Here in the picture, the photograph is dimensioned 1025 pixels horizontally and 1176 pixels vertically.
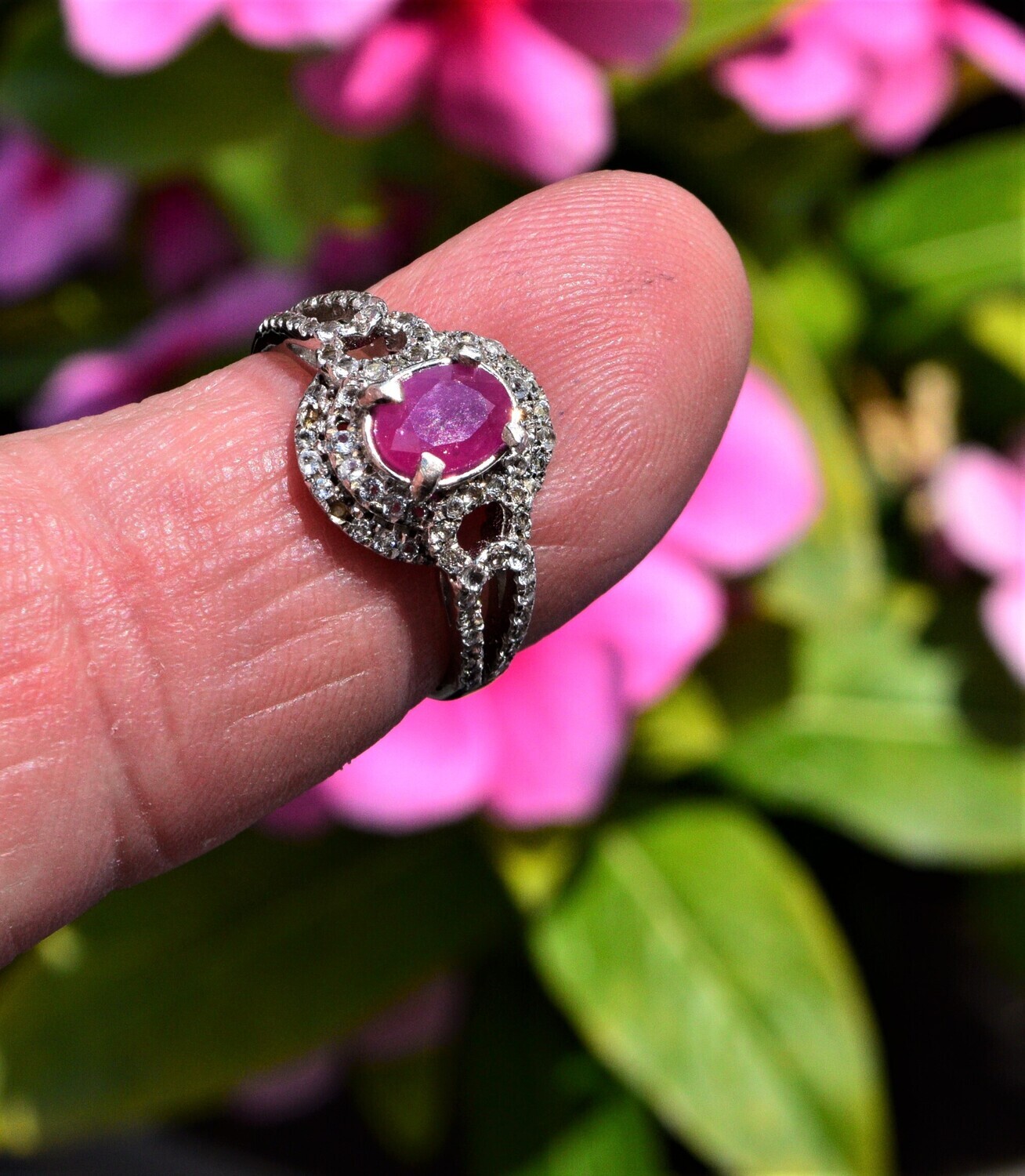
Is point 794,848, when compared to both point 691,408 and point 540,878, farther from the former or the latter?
point 691,408

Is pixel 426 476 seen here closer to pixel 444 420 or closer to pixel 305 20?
pixel 444 420

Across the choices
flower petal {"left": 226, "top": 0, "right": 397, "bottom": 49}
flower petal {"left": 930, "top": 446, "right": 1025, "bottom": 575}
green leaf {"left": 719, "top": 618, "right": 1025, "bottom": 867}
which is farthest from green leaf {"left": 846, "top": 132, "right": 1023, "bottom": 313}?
flower petal {"left": 226, "top": 0, "right": 397, "bottom": 49}

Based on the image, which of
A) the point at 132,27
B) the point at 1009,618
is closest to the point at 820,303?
the point at 1009,618

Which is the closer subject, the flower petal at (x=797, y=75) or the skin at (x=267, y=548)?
the skin at (x=267, y=548)

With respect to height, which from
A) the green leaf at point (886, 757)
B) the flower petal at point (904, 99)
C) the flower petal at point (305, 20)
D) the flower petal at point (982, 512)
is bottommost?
the green leaf at point (886, 757)

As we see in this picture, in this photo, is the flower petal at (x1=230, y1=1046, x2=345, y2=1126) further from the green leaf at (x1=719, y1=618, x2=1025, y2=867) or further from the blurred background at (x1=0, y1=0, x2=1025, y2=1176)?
the green leaf at (x1=719, y1=618, x2=1025, y2=867)

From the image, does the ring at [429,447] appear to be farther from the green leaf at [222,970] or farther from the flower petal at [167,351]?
the green leaf at [222,970]

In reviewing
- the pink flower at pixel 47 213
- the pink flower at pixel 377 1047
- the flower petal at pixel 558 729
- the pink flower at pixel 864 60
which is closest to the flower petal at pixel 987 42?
the pink flower at pixel 864 60
